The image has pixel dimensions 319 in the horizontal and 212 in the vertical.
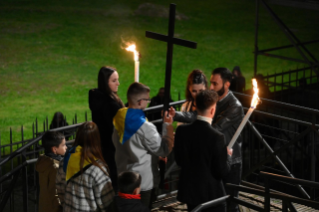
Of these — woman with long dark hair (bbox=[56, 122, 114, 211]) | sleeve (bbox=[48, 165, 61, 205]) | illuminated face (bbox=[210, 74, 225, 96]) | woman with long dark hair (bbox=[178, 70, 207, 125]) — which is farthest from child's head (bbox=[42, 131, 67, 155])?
illuminated face (bbox=[210, 74, 225, 96])

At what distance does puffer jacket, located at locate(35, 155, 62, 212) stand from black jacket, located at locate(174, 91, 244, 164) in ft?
4.32

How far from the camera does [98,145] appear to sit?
4531 mm

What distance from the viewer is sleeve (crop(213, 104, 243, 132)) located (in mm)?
5402

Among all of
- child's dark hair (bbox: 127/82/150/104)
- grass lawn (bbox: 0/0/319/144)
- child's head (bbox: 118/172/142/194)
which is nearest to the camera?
child's head (bbox: 118/172/142/194)

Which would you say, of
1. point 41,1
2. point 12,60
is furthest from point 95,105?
point 41,1

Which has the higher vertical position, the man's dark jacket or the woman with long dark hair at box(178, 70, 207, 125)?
the woman with long dark hair at box(178, 70, 207, 125)

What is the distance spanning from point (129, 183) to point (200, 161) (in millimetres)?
624

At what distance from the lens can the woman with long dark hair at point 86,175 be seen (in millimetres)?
4449

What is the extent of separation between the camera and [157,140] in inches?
183

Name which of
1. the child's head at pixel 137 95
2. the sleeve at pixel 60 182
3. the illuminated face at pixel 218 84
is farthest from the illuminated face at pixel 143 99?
the illuminated face at pixel 218 84

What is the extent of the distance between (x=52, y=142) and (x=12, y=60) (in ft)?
52.2

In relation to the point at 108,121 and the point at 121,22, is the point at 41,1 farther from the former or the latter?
the point at 108,121

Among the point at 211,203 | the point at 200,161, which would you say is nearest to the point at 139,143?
the point at 200,161

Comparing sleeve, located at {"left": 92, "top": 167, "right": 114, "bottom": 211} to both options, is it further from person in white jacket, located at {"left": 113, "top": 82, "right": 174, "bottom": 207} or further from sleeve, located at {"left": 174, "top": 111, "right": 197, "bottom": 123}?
sleeve, located at {"left": 174, "top": 111, "right": 197, "bottom": 123}
